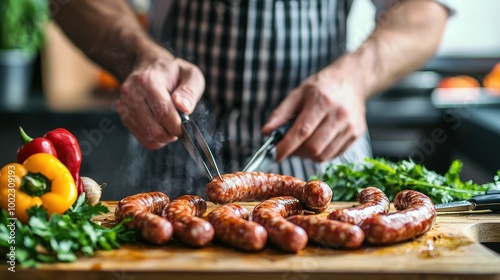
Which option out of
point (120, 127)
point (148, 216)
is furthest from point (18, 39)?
point (148, 216)

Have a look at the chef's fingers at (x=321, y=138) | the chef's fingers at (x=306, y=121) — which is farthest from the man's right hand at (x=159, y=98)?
the chef's fingers at (x=321, y=138)

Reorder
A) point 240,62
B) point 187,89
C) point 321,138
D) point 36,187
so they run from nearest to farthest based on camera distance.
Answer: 1. point 36,187
2. point 187,89
3. point 321,138
4. point 240,62

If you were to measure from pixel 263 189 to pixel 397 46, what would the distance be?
1.34 m

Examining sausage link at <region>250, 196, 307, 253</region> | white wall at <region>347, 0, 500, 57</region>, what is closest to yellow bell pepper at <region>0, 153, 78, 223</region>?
sausage link at <region>250, 196, 307, 253</region>

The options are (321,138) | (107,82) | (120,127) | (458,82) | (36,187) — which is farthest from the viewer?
(107,82)

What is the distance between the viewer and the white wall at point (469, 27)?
260 inches

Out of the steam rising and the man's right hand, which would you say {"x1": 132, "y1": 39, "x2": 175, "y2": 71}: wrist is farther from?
the steam rising

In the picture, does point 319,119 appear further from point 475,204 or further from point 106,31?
point 106,31

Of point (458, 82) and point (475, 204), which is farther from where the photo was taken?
point (458, 82)

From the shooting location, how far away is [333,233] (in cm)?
195

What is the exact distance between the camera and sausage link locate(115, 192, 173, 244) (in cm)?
197

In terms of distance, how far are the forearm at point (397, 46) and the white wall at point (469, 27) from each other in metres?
3.07

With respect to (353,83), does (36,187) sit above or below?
below

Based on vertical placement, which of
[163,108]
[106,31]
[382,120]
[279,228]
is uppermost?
[106,31]
